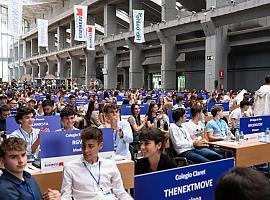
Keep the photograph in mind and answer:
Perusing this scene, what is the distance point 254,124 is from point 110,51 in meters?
31.9

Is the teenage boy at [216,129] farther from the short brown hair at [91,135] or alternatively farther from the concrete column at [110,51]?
the concrete column at [110,51]

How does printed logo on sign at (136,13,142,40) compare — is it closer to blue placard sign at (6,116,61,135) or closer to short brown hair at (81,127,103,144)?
blue placard sign at (6,116,61,135)

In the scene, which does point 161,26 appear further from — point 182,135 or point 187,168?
point 187,168

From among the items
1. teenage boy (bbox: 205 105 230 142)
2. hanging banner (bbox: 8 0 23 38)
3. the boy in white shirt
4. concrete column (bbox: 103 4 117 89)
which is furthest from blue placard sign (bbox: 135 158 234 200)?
concrete column (bbox: 103 4 117 89)

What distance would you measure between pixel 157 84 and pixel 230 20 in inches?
680

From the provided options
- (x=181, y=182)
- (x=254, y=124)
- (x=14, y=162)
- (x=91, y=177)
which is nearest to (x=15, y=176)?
(x=14, y=162)

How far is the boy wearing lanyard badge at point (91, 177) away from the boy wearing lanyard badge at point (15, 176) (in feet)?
1.29

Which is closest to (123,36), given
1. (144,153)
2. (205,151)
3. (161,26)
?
(161,26)

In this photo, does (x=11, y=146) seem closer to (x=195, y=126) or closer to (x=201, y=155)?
(x=201, y=155)

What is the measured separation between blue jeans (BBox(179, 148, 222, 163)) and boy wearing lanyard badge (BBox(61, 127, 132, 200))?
2.89 metres

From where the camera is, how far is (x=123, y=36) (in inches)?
1329

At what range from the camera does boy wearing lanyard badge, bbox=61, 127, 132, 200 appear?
377cm

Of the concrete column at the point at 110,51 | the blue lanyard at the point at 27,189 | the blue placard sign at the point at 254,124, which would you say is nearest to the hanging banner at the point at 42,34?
the concrete column at the point at 110,51

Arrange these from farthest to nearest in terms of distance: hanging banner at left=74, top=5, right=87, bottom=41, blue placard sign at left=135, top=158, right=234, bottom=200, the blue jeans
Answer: hanging banner at left=74, top=5, right=87, bottom=41, the blue jeans, blue placard sign at left=135, top=158, right=234, bottom=200
